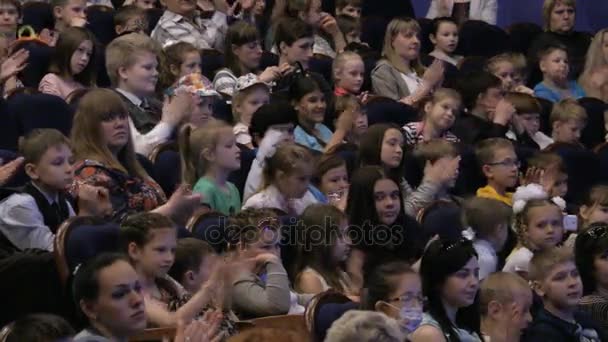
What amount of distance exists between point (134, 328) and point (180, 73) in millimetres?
2950

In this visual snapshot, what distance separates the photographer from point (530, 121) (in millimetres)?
7703

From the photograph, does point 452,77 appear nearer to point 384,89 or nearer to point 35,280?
point 384,89

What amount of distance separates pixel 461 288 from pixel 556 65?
3.64 meters

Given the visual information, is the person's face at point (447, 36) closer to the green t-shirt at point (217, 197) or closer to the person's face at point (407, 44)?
the person's face at point (407, 44)

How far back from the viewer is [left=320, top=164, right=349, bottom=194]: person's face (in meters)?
6.36

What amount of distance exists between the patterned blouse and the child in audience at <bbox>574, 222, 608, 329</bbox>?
144 cm

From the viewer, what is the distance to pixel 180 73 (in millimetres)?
7125

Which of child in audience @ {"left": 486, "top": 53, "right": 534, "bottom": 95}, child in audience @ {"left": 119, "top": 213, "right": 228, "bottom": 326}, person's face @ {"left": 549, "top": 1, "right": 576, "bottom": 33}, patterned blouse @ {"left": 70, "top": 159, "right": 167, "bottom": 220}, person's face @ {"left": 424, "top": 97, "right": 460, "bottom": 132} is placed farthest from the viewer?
person's face @ {"left": 549, "top": 1, "right": 576, "bottom": 33}

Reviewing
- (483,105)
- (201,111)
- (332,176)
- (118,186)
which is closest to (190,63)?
(201,111)

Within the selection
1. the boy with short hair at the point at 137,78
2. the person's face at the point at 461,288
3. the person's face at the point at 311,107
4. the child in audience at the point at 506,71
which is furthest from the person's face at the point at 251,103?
the person's face at the point at 461,288

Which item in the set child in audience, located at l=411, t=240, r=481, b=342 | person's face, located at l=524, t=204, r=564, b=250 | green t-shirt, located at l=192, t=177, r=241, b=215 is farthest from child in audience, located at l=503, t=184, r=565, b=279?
green t-shirt, located at l=192, t=177, r=241, b=215

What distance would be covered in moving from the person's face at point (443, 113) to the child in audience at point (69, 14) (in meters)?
1.58

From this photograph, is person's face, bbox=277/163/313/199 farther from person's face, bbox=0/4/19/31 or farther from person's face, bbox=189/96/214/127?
person's face, bbox=0/4/19/31

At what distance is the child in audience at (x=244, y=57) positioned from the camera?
7426mm
